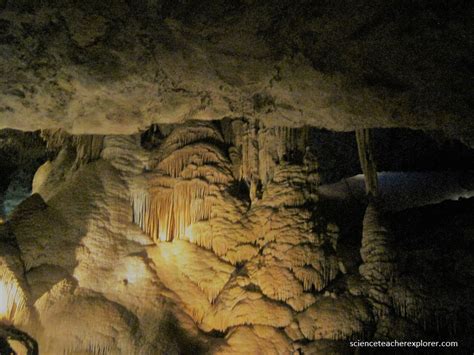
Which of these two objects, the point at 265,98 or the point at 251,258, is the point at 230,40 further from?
the point at 251,258

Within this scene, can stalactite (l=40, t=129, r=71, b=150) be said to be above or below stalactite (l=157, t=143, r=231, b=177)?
above

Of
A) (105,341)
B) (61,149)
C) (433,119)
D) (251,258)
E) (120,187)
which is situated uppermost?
(61,149)

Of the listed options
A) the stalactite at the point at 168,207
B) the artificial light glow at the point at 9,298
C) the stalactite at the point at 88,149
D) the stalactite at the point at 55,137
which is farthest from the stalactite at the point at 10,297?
the stalactite at the point at 55,137

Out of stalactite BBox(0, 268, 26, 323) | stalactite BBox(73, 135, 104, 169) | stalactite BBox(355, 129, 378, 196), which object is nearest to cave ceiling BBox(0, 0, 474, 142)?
stalactite BBox(355, 129, 378, 196)

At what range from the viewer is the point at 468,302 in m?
4.39

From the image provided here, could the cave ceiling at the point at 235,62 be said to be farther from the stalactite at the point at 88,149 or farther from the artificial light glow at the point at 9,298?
the stalactite at the point at 88,149

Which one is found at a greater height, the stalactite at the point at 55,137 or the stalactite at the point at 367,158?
the stalactite at the point at 55,137

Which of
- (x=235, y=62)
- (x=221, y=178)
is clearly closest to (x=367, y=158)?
(x=221, y=178)

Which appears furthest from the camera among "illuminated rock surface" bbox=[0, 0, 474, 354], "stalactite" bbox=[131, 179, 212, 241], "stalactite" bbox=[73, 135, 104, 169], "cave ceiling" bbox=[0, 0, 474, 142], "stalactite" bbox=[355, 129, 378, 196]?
"stalactite" bbox=[73, 135, 104, 169]

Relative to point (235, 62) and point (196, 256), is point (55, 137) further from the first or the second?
point (235, 62)

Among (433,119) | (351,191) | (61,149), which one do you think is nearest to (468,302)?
(433,119)

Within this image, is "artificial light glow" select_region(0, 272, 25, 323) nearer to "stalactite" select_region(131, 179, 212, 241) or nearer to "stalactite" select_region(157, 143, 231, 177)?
"stalactite" select_region(131, 179, 212, 241)

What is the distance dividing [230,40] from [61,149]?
6.15 m

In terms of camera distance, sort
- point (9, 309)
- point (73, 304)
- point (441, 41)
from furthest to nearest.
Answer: point (73, 304)
point (9, 309)
point (441, 41)
